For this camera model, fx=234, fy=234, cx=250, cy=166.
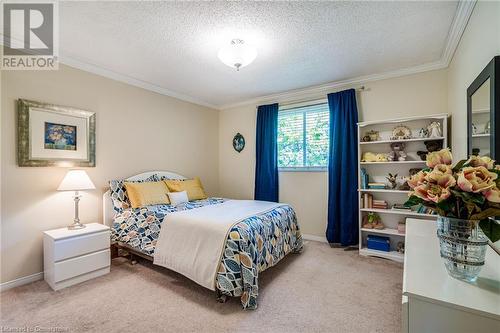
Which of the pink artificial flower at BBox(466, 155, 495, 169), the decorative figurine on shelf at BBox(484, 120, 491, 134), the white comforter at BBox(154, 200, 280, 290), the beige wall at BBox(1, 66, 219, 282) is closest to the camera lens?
the pink artificial flower at BBox(466, 155, 495, 169)

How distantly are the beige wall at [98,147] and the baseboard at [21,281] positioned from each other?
42 millimetres

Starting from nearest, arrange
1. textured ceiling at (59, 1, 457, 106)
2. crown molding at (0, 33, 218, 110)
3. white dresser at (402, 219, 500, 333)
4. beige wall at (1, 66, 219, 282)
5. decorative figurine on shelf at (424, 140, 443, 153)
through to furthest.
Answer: white dresser at (402, 219, 500, 333), textured ceiling at (59, 1, 457, 106), beige wall at (1, 66, 219, 282), crown molding at (0, 33, 218, 110), decorative figurine on shelf at (424, 140, 443, 153)

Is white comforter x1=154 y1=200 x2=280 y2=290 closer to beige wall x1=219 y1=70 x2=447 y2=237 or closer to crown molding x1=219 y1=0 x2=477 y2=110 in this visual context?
beige wall x1=219 y1=70 x2=447 y2=237

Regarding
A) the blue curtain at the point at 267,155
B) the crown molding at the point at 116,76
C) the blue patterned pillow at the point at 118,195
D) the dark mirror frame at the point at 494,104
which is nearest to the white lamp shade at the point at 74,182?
the blue patterned pillow at the point at 118,195

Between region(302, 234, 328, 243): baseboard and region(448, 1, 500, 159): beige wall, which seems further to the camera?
region(302, 234, 328, 243): baseboard

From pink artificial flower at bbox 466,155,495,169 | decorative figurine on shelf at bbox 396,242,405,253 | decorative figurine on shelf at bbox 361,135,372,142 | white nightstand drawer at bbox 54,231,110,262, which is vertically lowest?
decorative figurine on shelf at bbox 396,242,405,253

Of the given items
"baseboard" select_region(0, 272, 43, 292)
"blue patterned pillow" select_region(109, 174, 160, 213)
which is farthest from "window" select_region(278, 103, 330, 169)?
"baseboard" select_region(0, 272, 43, 292)

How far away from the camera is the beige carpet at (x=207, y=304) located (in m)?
1.80

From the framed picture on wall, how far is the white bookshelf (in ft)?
11.9

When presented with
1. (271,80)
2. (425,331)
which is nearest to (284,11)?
(271,80)

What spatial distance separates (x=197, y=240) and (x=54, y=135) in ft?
6.84

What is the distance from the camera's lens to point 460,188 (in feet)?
2.95

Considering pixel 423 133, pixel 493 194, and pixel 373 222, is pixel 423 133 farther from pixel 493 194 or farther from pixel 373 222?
pixel 493 194

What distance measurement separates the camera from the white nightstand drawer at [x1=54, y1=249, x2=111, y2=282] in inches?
91.4
